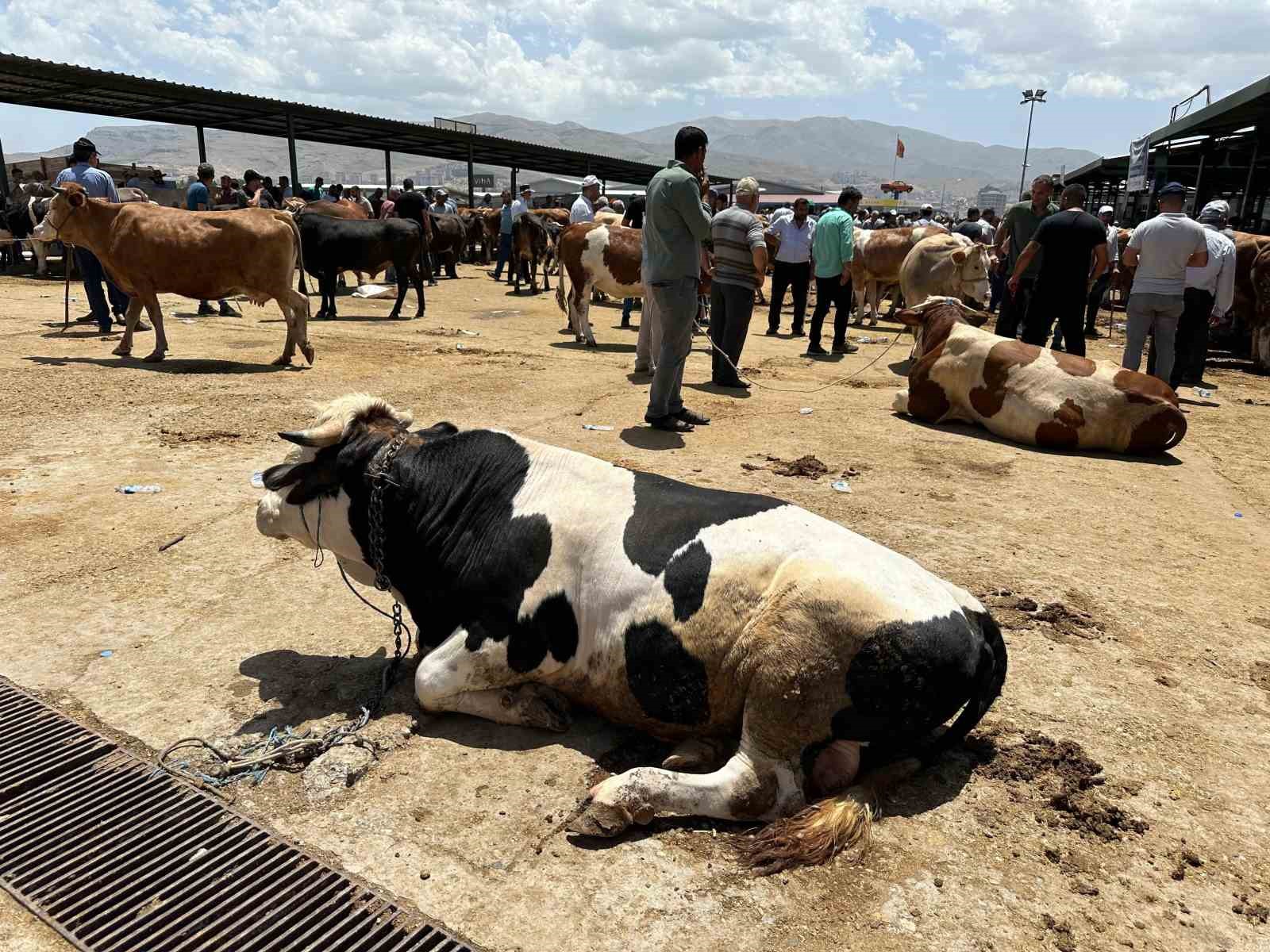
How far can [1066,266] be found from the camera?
29.8 feet

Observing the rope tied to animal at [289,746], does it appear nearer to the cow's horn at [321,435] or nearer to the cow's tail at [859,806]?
the cow's horn at [321,435]

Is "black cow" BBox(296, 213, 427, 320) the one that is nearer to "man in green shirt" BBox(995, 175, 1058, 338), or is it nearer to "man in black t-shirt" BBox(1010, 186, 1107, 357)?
"man in green shirt" BBox(995, 175, 1058, 338)

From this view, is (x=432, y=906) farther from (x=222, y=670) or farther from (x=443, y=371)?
(x=443, y=371)

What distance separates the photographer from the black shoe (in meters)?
7.46

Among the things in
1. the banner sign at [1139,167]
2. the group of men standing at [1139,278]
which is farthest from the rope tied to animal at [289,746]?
the banner sign at [1139,167]

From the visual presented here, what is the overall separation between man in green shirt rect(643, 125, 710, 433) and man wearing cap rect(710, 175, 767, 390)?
1417mm

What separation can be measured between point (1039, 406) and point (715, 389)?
3.33m

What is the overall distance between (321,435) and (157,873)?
1542mm

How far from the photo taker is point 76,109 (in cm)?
2398

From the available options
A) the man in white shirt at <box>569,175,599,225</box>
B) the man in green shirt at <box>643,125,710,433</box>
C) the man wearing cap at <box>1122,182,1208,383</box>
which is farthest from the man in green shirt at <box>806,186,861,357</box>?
the man in white shirt at <box>569,175,599,225</box>

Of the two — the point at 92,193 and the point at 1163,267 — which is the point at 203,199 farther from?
the point at 1163,267

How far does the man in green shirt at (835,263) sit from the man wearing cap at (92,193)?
8.70 m

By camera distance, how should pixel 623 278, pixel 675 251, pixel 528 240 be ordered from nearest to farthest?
pixel 675 251
pixel 623 278
pixel 528 240

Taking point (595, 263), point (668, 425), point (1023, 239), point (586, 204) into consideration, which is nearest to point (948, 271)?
point (1023, 239)
